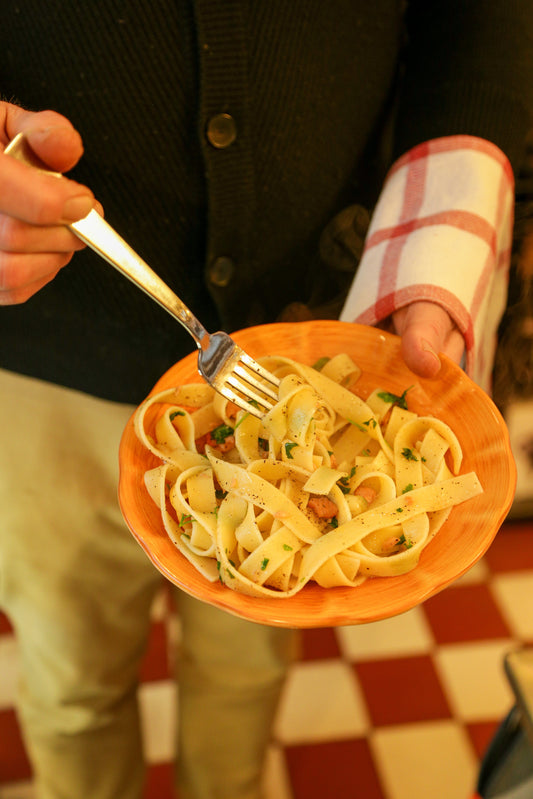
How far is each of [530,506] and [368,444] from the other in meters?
1.47

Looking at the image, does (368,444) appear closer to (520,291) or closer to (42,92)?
(520,291)

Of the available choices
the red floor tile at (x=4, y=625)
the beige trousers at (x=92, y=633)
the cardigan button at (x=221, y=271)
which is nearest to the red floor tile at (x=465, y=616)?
the beige trousers at (x=92, y=633)

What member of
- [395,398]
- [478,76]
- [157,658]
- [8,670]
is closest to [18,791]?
[8,670]

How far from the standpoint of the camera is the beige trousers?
1305mm

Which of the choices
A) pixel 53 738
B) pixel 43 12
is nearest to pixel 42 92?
pixel 43 12

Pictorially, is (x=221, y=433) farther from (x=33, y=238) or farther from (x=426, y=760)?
(x=426, y=760)

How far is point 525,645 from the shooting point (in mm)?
2086

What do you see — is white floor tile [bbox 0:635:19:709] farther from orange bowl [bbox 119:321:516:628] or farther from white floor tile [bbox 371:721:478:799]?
orange bowl [bbox 119:321:516:628]

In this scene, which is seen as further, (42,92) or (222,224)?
(222,224)

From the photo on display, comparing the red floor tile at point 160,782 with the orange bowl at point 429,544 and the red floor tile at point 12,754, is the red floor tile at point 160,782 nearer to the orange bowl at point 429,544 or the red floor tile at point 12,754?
the red floor tile at point 12,754

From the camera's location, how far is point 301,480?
1.07 metres

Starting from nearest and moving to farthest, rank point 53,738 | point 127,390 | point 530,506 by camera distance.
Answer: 1. point 127,390
2. point 53,738
3. point 530,506

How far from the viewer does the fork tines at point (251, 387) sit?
104cm

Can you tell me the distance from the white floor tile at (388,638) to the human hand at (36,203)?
1604 millimetres
